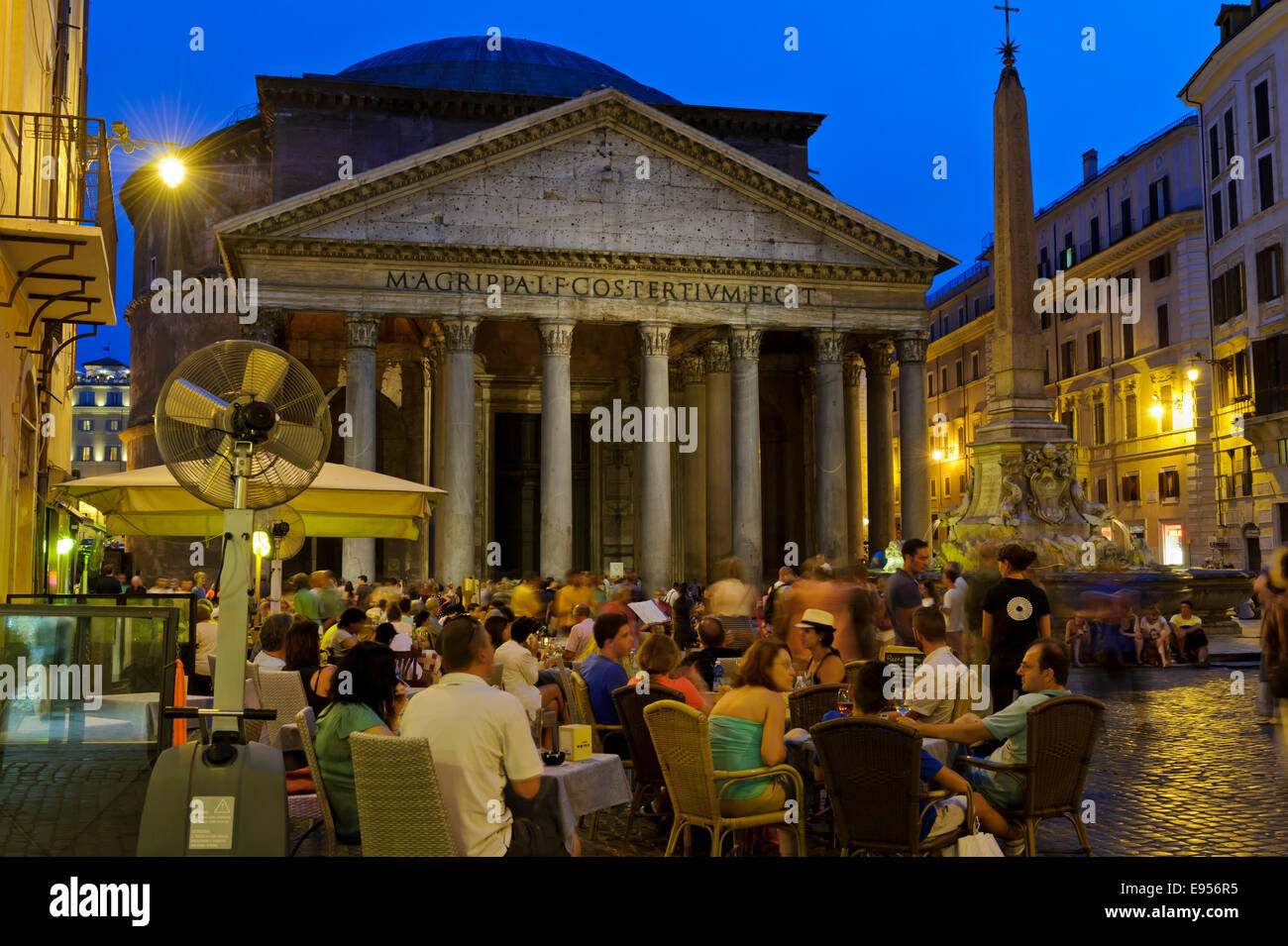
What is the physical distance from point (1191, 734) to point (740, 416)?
62.3 feet

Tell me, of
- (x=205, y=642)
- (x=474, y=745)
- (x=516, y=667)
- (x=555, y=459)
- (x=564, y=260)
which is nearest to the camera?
(x=474, y=745)

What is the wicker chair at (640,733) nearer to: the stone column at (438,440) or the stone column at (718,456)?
the stone column at (438,440)

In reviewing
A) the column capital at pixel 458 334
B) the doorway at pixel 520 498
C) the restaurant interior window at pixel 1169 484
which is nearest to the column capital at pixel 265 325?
the column capital at pixel 458 334

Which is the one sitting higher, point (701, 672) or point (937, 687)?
point (937, 687)

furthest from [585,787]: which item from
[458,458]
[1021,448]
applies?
[458,458]

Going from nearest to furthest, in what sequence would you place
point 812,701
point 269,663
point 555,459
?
point 812,701 → point 269,663 → point 555,459

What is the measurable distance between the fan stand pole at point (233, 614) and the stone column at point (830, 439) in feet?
84.4

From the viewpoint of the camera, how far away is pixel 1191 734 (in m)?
10.5

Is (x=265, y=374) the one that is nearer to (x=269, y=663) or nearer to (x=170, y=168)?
(x=269, y=663)

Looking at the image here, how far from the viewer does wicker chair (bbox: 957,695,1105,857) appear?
581 cm

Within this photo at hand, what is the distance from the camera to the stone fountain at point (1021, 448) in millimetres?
13914

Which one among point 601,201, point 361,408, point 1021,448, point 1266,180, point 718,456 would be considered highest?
point 1266,180

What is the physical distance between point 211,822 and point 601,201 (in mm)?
25646

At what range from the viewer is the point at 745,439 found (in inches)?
1137
